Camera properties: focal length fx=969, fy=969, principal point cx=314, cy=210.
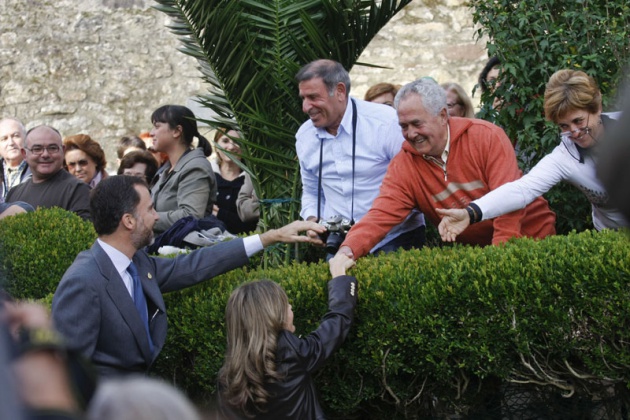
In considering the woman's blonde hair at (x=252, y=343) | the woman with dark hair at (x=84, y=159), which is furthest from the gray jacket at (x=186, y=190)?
the woman's blonde hair at (x=252, y=343)

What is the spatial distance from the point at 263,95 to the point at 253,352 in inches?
129

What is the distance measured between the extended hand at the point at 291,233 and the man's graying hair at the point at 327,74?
105 cm

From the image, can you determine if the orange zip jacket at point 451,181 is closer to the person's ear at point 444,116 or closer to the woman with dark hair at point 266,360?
the person's ear at point 444,116

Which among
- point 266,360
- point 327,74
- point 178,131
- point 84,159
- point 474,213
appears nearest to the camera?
point 266,360

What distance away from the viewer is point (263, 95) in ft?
24.4

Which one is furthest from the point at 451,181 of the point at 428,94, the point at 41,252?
the point at 41,252

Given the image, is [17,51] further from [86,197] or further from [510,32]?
[510,32]

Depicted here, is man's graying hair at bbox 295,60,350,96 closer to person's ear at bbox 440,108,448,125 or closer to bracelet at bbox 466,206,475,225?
person's ear at bbox 440,108,448,125

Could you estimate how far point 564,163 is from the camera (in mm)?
5602

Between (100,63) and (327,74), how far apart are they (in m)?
7.20

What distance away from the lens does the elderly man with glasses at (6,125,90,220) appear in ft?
25.3

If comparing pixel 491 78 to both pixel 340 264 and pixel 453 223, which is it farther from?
pixel 340 264

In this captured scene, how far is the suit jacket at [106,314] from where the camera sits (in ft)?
15.9

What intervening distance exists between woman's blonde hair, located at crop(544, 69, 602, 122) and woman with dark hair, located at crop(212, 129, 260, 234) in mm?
3016
